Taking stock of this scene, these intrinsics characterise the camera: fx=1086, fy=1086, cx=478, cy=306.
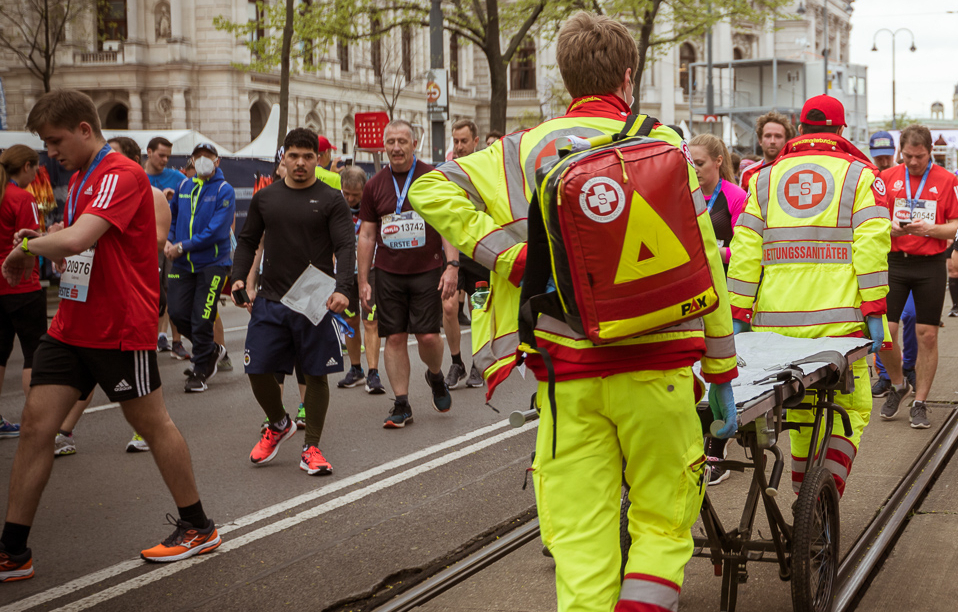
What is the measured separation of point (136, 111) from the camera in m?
44.5

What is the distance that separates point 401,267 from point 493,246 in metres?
4.77

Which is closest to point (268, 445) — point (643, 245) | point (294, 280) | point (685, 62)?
point (294, 280)

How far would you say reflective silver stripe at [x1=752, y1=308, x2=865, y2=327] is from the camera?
4406 mm

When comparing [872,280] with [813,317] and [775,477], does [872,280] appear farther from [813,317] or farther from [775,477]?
[775,477]

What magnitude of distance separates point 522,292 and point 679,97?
235 feet

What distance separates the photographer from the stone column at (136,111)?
44344mm

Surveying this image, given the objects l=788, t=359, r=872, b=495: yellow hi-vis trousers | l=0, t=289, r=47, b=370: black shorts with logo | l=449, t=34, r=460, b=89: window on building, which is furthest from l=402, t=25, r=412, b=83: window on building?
l=788, t=359, r=872, b=495: yellow hi-vis trousers

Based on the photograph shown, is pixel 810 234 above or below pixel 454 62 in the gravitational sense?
below

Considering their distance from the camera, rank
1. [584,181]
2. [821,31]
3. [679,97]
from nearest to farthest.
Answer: [584,181] < [679,97] < [821,31]

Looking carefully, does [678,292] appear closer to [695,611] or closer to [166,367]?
[695,611]

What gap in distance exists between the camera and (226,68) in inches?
1732

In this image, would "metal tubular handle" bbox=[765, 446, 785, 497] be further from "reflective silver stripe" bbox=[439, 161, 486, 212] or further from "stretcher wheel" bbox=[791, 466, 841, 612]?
"reflective silver stripe" bbox=[439, 161, 486, 212]

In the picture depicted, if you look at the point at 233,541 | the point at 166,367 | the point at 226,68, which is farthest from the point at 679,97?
the point at 233,541

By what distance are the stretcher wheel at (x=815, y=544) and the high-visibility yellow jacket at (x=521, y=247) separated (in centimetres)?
87
